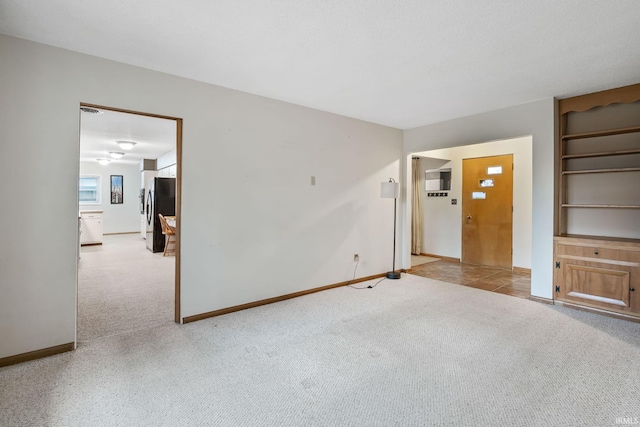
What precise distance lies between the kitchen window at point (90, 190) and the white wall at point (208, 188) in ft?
30.3

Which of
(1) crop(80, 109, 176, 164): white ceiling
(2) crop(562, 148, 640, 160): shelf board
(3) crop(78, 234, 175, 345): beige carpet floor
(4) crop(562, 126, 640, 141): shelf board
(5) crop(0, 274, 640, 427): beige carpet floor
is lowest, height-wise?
(5) crop(0, 274, 640, 427): beige carpet floor

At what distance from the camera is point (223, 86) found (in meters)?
3.43

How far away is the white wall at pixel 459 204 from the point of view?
5512 mm

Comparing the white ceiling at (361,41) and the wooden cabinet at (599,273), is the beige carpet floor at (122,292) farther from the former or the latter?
the wooden cabinet at (599,273)

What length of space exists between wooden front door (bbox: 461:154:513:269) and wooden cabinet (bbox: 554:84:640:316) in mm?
1748

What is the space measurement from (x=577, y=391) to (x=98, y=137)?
25.8ft

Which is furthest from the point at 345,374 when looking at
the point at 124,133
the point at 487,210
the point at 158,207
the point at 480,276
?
the point at 158,207

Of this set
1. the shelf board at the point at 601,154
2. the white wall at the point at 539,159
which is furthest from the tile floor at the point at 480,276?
the shelf board at the point at 601,154

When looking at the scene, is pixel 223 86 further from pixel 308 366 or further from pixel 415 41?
pixel 308 366

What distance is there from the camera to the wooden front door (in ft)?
18.9

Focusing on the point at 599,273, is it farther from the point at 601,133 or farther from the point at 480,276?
the point at 480,276

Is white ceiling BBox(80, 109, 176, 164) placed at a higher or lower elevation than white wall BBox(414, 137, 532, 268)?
higher

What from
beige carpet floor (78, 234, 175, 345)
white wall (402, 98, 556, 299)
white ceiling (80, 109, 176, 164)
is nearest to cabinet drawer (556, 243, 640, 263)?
white wall (402, 98, 556, 299)

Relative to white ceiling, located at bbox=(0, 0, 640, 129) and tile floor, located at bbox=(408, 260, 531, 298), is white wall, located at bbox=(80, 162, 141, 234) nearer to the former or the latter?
white ceiling, located at bbox=(0, 0, 640, 129)
